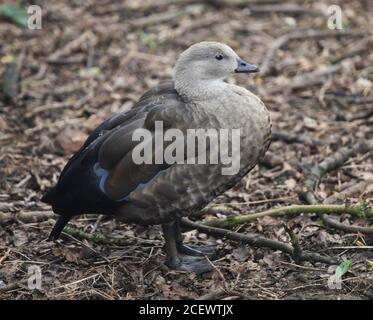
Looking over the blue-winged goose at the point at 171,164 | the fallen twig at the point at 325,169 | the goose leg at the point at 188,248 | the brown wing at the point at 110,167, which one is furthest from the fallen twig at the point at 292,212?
the brown wing at the point at 110,167

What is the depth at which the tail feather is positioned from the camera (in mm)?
4532

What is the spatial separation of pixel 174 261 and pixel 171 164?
2.21ft

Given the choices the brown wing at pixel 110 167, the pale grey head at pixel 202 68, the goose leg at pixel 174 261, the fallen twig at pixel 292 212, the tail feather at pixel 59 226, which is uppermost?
the pale grey head at pixel 202 68

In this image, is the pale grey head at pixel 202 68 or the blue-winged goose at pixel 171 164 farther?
the pale grey head at pixel 202 68

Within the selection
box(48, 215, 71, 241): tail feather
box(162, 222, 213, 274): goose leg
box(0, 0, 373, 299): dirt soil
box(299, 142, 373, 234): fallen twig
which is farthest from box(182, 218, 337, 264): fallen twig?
box(48, 215, 71, 241): tail feather

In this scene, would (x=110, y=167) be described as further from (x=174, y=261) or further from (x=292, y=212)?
(x=292, y=212)

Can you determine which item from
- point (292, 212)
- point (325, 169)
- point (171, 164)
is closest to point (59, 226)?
point (171, 164)

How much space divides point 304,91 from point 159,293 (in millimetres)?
3394

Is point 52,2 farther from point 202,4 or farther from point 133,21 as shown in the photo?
point 202,4

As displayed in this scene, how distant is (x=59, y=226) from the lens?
4570 millimetres

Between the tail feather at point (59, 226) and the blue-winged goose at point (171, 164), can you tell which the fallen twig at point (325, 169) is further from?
the tail feather at point (59, 226)

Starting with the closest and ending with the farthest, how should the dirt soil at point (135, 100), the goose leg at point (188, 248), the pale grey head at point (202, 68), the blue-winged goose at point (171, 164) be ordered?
the blue-winged goose at point (171, 164) → the dirt soil at point (135, 100) → the pale grey head at point (202, 68) → the goose leg at point (188, 248)

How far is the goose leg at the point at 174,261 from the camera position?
4.52 meters

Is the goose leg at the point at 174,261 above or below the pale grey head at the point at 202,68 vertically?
below
